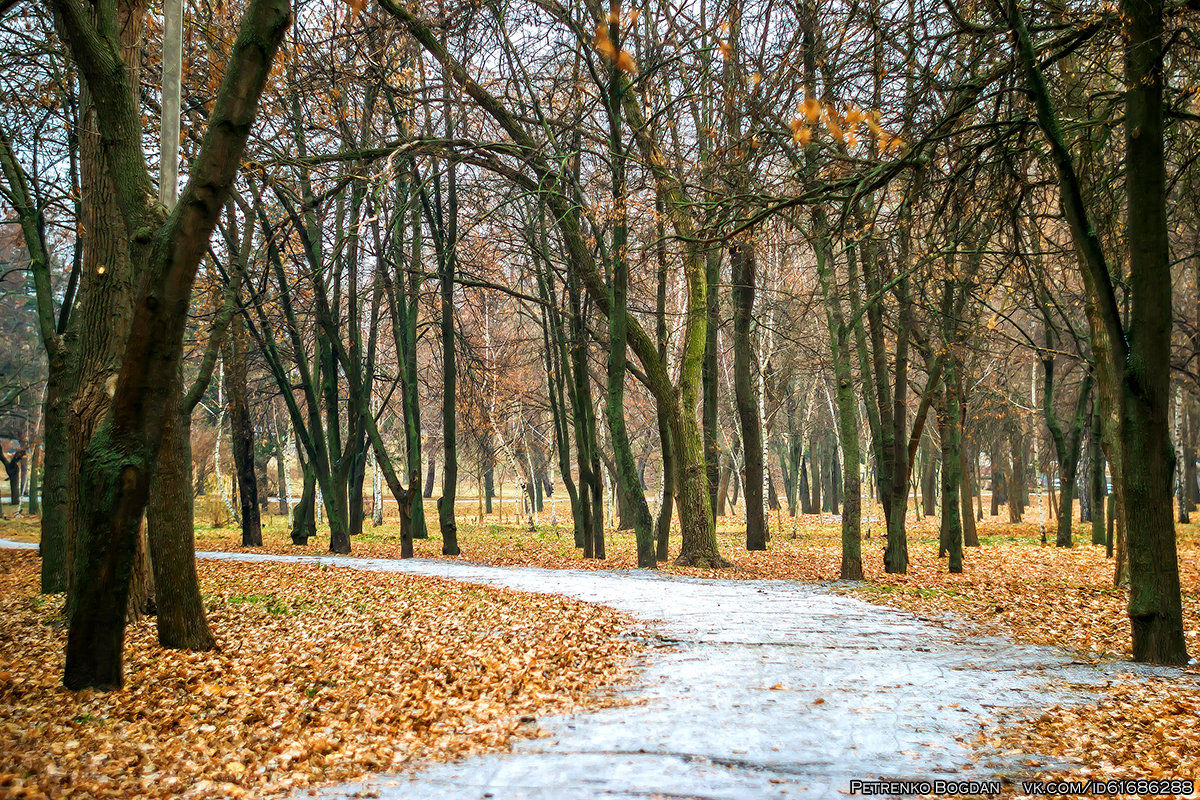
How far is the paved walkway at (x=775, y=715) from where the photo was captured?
12.9 ft

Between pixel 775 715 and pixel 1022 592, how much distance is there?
8308 millimetres

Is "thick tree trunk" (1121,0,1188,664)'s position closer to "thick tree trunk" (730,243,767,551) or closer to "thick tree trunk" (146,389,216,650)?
"thick tree trunk" (146,389,216,650)

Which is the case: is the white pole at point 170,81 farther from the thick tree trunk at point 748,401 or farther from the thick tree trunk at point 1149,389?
the thick tree trunk at point 748,401

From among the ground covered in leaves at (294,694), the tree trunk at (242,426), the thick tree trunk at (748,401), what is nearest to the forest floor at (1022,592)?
the tree trunk at (242,426)

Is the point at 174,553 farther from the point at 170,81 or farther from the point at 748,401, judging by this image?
the point at 748,401

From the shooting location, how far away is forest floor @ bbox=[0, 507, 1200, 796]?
4.44 metres

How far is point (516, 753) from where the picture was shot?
14.6ft

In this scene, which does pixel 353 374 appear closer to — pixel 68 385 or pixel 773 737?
pixel 68 385

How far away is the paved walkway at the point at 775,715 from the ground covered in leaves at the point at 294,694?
42 centimetres

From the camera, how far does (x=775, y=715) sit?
498 cm

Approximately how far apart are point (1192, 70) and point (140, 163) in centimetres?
915

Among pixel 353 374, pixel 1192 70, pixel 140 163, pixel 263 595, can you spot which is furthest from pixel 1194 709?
pixel 353 374

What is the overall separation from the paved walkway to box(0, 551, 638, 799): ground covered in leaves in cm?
42

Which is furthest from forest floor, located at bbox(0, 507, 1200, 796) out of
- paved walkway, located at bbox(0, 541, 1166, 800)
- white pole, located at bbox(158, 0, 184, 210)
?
white pole, located at bbox(158, 0, 184, 210)
